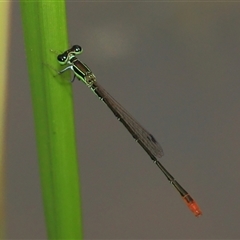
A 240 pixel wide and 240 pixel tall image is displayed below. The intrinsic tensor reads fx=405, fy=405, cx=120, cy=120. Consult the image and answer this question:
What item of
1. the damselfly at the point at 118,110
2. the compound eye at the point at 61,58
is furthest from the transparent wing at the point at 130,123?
the compound eye at the point at 61,58

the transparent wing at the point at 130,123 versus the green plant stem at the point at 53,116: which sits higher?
the transparent wing at the point at 130,123

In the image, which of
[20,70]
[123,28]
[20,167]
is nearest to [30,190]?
[20,167]

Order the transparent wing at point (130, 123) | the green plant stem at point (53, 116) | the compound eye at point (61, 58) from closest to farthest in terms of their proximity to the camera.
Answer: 1. the green plant stem at point (53, 116)
2. the compound eye at point (61, 58)
3. the transparent wing at point (130, 123)

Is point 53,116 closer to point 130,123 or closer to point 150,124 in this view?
point 130,123

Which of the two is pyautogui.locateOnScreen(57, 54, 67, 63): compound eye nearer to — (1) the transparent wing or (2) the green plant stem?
(2) the green plant stem

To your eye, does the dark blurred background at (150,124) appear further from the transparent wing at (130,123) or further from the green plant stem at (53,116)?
the green plant stem at (53,116)

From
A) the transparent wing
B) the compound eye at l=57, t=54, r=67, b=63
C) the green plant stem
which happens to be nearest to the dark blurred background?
the transparent wing

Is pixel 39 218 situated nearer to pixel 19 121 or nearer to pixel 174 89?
pixel 19 121
